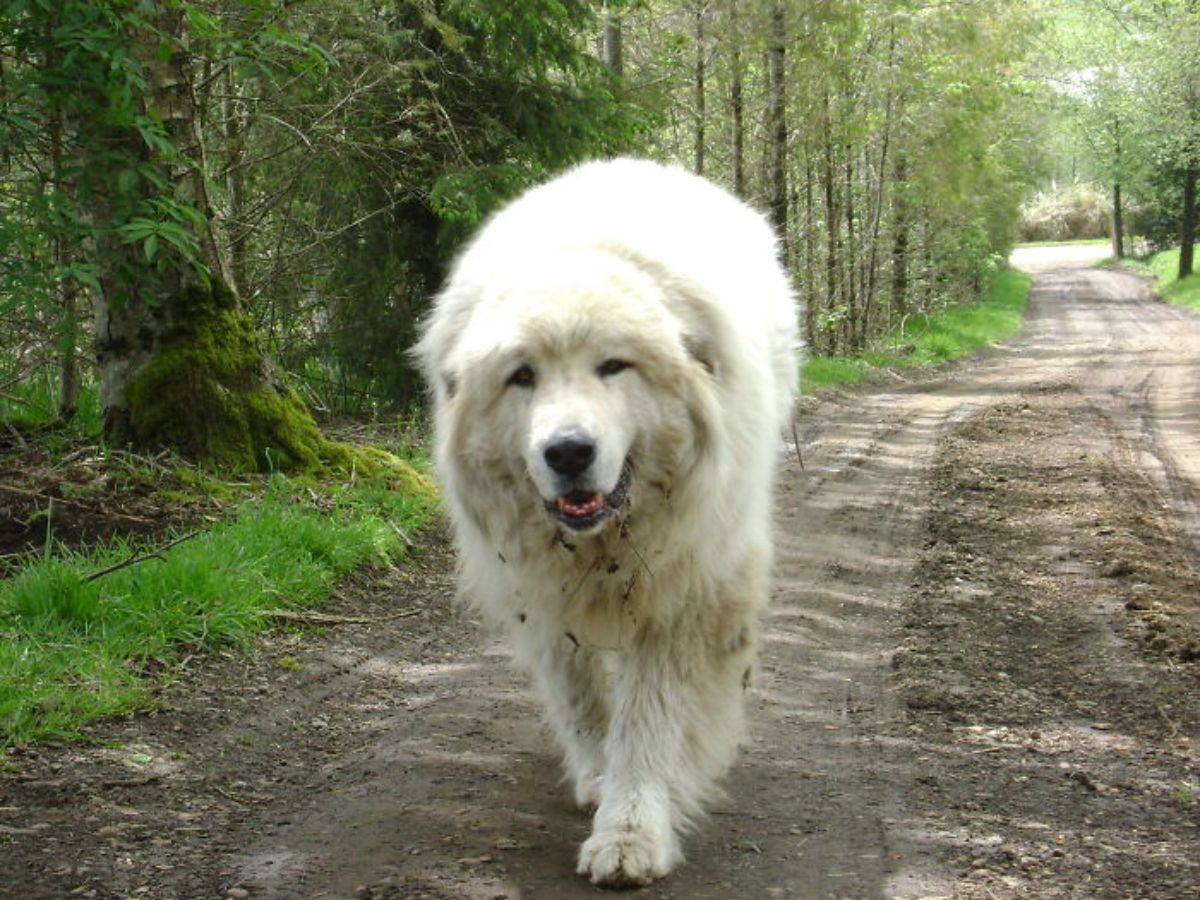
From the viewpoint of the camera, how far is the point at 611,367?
10.8 feet

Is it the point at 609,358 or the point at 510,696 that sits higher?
the point at 609,358

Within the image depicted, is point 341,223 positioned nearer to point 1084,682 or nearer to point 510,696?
point 510,696

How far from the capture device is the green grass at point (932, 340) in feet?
52.7

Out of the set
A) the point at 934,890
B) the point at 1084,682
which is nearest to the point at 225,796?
the point at 934,890

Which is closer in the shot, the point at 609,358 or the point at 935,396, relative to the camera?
the point at 609,358

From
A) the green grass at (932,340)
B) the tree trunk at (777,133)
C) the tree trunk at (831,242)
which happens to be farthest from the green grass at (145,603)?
the tree trunk at (831,242)

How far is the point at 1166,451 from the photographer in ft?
33.1

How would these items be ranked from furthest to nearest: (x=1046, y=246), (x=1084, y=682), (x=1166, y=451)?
(x=1046, y=246)
(x=1166, y=451)
(x=1084, y=682)

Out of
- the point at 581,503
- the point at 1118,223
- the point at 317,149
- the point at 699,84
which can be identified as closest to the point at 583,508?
the point at 581,503

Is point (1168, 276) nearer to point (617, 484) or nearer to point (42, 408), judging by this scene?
point (42, 408)

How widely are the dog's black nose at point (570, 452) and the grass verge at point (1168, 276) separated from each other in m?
30.8

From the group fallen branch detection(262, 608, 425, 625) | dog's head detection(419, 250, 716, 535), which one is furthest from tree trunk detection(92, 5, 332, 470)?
dog's head detection(419, 250, 716, 535)

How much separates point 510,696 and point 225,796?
1274 mm

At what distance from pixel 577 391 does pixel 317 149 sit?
667cm
